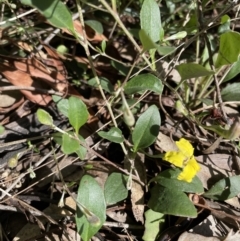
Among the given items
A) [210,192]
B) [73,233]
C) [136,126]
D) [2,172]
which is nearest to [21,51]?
[2,172]

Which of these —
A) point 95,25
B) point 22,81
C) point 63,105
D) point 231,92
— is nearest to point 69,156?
point 63,105

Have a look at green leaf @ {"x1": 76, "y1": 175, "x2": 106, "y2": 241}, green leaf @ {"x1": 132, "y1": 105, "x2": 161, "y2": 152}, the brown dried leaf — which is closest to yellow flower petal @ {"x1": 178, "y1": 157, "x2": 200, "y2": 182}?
green leaf @ {"x1": 132, "y1": 105, "x2": 161, "y2": 152}

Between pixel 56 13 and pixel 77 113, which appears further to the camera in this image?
pixel 77 113

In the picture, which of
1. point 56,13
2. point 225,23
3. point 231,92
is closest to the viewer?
point 56,13

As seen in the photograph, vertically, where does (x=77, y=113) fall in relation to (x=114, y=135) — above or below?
above

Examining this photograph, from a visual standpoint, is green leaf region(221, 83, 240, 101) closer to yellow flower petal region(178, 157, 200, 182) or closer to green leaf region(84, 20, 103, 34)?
yellow flower petal region(178, 157, 200, 182)

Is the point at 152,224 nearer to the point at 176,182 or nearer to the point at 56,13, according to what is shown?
the point at 176,182
